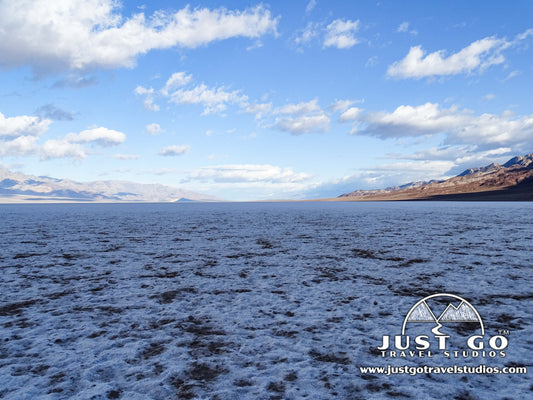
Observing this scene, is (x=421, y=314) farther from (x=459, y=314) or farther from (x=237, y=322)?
(x=237, y=322)

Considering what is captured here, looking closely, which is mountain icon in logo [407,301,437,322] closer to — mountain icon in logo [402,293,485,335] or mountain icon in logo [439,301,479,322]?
mountain icon in logo [402,293,485,335]

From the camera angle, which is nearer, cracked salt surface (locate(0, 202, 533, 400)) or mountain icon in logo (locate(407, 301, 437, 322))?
cracked salt surface (locate(0, 202, 533, 400))

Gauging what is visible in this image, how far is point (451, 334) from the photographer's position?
646 cm

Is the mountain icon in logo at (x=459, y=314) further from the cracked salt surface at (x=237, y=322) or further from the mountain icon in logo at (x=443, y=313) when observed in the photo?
the cracked salt surface at (x=237, y=322)

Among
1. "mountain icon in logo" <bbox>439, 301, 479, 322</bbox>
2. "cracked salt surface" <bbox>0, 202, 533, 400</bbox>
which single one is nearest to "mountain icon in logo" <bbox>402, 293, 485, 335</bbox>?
"mountain icon in logo" <bbox>439, 301, 479, 322</bbox>

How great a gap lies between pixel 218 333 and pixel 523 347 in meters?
5.44

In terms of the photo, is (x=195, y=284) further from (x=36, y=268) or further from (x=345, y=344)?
(x=36, y=268)

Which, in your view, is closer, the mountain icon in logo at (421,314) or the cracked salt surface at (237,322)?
the cracked salt surface at (237,322)

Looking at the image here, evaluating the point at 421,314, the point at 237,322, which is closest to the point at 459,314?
the point at 421,314

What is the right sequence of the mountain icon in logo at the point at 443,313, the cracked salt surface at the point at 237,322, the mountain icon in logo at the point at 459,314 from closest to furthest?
the cracked salt surface at the point at 237,322, the mountain icon in logo at the point at 443,313, the mountain icon in logo at the point at 459,314

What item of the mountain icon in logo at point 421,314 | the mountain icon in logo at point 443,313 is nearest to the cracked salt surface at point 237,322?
the mountain icon in logo at point 443,313

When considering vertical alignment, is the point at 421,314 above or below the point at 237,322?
below

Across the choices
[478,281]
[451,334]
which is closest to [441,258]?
[478,281]

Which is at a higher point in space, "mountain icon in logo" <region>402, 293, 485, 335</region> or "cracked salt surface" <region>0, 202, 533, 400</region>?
"cracked salt surface" <region>0, 202, 533, 400</region>
